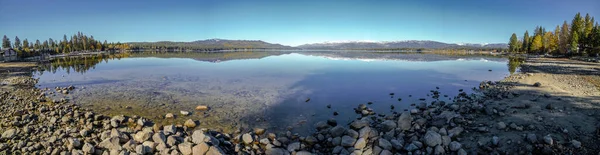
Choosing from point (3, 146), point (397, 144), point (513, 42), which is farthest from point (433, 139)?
point (513, 42)

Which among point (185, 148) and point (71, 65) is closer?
point (185, 148)

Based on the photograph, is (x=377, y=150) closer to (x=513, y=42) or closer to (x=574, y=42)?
(x=574, y=42)

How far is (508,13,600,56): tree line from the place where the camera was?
64.1 meters

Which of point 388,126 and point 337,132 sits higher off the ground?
point 388,126

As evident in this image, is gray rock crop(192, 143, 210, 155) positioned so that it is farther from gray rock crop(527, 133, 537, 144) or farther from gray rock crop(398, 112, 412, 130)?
gray rock crop(527, 133, 537, 144)

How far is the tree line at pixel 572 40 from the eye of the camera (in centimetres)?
6406

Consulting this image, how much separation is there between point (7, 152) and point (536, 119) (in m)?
18.7

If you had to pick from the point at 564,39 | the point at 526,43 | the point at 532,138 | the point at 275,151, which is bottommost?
the point at 275,151

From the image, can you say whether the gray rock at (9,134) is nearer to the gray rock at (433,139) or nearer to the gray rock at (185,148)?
the gray rock at (185,148)

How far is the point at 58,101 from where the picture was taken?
58.9ft

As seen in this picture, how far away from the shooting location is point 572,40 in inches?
2773

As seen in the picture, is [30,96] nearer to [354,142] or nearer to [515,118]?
[354,142]

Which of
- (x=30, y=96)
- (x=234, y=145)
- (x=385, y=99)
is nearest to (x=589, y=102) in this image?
(x=385, y=99)

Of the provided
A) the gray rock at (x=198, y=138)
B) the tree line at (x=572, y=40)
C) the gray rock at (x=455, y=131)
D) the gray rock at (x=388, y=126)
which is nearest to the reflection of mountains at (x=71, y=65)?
the gray rock at (x=198, y=138)
